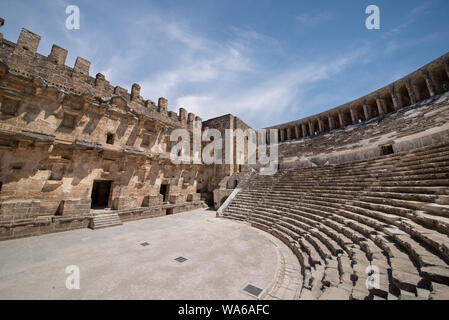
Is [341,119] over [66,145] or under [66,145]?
over

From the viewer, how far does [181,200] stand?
53.3ft

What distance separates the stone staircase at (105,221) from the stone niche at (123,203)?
73 cm

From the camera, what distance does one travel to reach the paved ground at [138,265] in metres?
4.19

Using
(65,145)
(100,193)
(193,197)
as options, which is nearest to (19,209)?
(65,145)

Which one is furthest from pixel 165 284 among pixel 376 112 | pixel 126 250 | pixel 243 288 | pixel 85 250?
pixel 376 112

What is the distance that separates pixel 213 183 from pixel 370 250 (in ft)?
57.4

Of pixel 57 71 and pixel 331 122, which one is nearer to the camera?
pixel 57 71

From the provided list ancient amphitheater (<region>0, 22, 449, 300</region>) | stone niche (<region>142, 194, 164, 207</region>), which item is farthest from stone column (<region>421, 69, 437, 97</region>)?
stone niche (<region>142, 194, 164, 207</region>)

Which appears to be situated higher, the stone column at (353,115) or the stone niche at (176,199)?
the stone column at (353,115)

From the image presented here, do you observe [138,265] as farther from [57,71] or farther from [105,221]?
[57,71]

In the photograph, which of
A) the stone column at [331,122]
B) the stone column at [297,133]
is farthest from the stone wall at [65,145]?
→ the stone column at [331,122]

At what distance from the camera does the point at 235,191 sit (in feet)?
55.2

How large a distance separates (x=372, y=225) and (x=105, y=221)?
13.2 metres

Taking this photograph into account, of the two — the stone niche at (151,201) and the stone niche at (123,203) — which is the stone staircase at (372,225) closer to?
the stone niche at (151,201)
